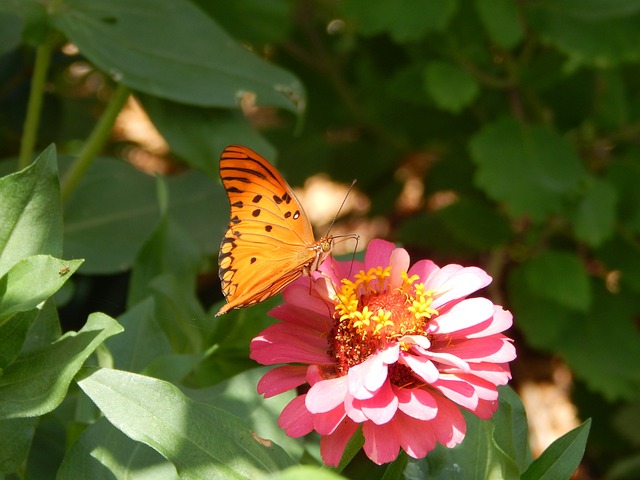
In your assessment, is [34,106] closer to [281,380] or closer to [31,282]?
[31,282]

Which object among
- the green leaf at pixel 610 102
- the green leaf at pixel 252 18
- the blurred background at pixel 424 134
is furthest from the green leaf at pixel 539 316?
the green leaf at pixel 252 18

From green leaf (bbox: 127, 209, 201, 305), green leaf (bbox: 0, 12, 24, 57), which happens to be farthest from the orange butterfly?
green leaf (bbox: 0, 12, 24, 57)

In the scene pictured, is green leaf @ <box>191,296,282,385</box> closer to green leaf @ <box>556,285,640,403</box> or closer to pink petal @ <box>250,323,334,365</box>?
pink petal @ <box>250,323,334,365</box>

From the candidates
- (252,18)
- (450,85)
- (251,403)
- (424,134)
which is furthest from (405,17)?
(251,403)

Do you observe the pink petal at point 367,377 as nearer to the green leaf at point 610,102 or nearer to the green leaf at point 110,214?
the green leaf at point 110,214

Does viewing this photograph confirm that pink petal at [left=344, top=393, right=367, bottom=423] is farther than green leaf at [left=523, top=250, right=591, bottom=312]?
No
